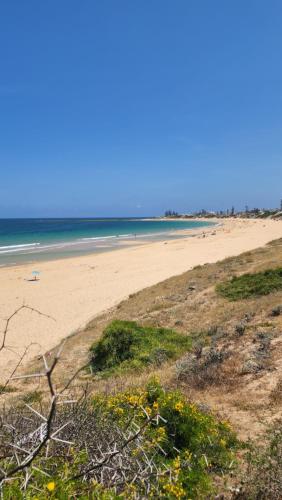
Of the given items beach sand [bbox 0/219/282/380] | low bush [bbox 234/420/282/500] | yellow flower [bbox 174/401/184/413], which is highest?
yellow flower [bbox 174/401/184/413]

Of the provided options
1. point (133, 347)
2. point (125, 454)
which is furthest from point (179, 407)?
point (133, 347)

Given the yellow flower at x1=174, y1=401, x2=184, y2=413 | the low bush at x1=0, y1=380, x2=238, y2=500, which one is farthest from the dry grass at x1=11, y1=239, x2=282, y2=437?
the yellow flower at x1=174, y1=401, x2=184, y2=413

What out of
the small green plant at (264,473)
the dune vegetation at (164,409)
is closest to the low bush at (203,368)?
the dune vegetation at (164,409)

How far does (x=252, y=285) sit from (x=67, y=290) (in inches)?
460

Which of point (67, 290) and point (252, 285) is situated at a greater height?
point (252, 285)

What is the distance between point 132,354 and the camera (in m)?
8.73

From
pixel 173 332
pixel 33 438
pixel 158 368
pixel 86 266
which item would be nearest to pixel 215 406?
pixel 158 368

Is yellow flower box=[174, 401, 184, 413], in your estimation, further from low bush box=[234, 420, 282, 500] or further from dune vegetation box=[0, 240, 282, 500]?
low bush box=[234, 420, 282, 500]

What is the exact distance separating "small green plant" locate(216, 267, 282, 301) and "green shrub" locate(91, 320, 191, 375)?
304 centimetres

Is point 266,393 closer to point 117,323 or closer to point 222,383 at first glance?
point 222,383

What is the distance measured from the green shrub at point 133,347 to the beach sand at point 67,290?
1703 millimetres

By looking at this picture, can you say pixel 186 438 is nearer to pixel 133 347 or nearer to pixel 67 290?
pixel 133 347

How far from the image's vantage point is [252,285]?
11961mm

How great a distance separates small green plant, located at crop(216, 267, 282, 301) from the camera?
11234 millimetres
